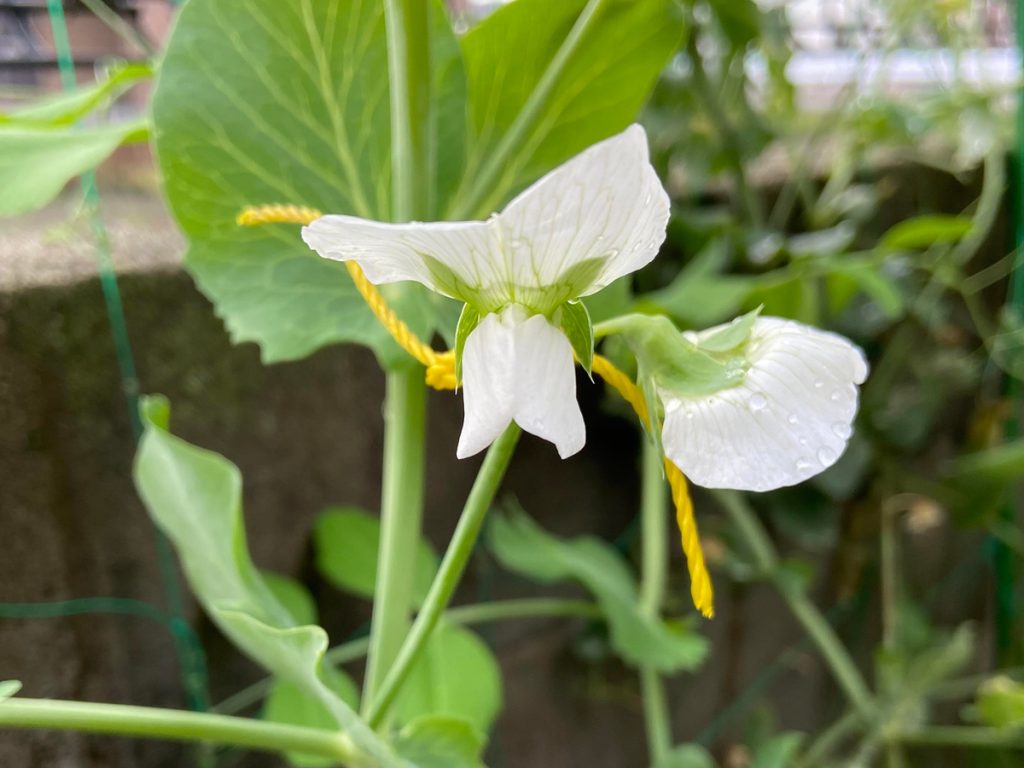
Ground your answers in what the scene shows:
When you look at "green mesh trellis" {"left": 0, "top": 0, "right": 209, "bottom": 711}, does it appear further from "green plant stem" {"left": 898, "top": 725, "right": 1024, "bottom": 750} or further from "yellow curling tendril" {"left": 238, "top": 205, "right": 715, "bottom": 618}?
"green plant stem" {"left": 898, "top": 725, "right": 1024, "bottom": 750}

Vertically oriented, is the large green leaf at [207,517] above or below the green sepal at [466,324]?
below

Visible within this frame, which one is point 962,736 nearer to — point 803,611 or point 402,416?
point 803,611

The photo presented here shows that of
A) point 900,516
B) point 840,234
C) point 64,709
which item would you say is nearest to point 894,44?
point 840,234

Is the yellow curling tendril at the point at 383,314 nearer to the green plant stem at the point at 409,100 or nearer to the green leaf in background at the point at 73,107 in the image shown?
the green plant stem at the point at 409,100

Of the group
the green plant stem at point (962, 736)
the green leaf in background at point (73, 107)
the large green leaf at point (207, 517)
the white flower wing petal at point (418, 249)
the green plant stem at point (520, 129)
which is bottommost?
the green plant stem at point (962, 736)

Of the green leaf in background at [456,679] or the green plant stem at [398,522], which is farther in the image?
the green leaf in background at [456,679]

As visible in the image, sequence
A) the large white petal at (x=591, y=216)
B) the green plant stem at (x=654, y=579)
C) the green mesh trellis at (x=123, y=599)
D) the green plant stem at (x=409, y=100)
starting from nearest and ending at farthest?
the large white petal at (x=591, y=216) < the green plant stem at (x=409, y=100) < the green mesh trellis at (x=123, y=599) < the green plant stem at (x=654, y=579)

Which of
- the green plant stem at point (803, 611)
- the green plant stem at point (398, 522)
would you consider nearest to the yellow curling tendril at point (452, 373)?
the green plant stem at point (398, 522)

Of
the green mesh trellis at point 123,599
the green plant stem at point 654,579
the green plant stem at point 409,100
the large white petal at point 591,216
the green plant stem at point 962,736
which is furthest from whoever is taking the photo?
the green plant stem at point 962,736
